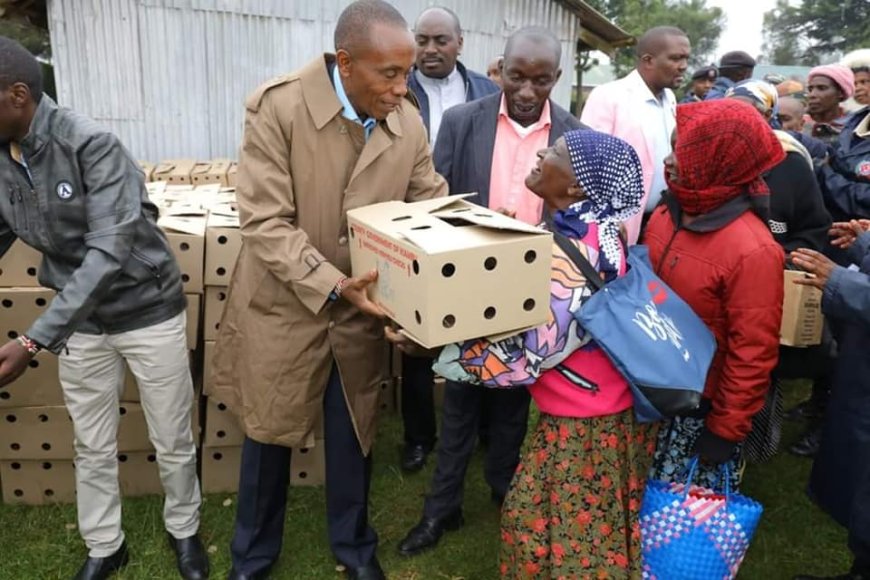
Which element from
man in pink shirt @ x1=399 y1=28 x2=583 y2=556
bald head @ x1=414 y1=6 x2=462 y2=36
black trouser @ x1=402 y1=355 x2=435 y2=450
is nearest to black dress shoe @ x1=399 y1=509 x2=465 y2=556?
man in pink shirt @ x1=399 y1=28 x2=583 y2=556

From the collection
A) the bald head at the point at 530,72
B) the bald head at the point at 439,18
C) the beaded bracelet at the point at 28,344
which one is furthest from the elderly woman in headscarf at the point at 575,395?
the bald head at the point at 439,18

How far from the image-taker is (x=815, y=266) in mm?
2322

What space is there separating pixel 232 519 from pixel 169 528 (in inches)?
16.0

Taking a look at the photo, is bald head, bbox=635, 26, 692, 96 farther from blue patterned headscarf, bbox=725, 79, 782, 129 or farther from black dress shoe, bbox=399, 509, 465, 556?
black dress shoe, bbox=399, 509, 465, 556

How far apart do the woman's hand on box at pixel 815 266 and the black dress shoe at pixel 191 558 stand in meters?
2.54

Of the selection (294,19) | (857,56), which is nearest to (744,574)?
(857,56)

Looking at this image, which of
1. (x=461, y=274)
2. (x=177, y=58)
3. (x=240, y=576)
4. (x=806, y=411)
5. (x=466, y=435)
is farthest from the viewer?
(x=177, y=58)

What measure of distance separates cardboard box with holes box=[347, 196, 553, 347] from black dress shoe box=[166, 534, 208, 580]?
60.7 inches

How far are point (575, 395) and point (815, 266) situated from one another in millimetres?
926

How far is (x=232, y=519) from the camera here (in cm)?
328

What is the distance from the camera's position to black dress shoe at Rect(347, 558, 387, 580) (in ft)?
9.14

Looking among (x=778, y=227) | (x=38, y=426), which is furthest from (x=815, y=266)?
(x=38, y=426)

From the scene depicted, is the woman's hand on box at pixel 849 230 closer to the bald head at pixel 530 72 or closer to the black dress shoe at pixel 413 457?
the bald head at pixel 530 72

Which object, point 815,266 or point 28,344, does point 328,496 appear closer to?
point 28,344
